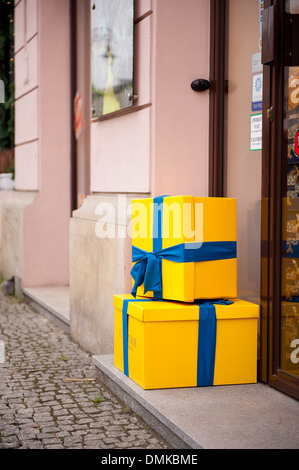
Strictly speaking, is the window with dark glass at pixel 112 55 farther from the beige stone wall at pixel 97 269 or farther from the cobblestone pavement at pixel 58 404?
the cobblestone pavement at pixel 58 404

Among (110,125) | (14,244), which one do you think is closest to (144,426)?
(110,125)

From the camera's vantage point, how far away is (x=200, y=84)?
4.65m

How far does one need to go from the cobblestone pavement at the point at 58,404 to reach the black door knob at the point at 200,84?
85.0 inches

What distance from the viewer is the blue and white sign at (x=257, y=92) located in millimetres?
4214

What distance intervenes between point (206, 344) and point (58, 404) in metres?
1.01

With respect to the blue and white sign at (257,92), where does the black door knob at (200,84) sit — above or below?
above

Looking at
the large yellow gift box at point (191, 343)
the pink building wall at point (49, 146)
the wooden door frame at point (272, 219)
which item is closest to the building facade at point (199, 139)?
the wooden door frame at point (272, 219)

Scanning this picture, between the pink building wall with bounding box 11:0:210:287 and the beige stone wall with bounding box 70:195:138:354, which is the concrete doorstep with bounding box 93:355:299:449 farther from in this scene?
the pink building wall with bounding box 11:0:210:287

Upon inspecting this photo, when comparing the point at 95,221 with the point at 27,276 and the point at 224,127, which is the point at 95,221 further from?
the point at 27,276

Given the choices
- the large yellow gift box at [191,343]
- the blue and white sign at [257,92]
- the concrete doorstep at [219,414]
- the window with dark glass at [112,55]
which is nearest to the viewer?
the concrete doorstep at [219,414]

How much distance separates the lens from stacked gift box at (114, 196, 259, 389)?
12.1ft

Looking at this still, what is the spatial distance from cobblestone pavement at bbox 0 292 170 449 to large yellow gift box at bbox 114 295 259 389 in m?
0.31

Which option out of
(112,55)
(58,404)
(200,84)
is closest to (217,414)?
(58,404)
